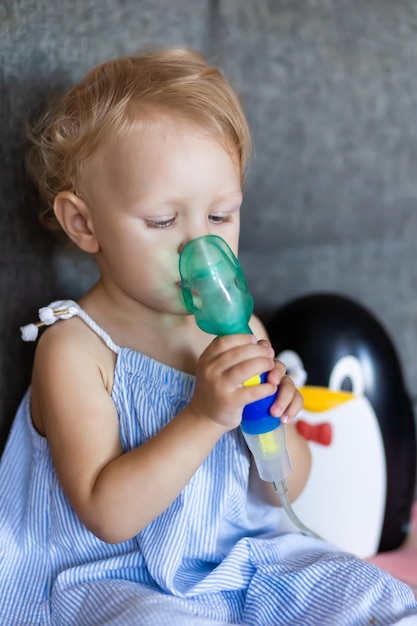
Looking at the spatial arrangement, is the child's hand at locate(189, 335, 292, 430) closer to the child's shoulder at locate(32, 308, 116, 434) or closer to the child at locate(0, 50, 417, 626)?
the child at locate(0, 50, 417, 626)

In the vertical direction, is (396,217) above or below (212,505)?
above

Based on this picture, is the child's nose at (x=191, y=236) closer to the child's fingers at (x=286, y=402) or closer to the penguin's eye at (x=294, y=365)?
the child's fingers at (x=286, y=402)

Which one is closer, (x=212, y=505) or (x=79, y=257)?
(x=212, y=505)

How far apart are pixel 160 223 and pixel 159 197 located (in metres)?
0.03

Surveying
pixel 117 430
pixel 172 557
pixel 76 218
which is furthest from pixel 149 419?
pixel 76 218

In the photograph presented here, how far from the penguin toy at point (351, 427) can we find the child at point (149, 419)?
13 centimetres

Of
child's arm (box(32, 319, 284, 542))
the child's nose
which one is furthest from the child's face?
child's arm (box(32, 319, 284, 542))

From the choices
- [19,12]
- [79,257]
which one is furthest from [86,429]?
[19,12]

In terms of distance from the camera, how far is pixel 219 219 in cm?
103

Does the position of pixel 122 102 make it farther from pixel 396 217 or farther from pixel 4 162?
pixel 396 217

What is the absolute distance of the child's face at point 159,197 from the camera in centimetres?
97

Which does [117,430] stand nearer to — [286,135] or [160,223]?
[160,223]

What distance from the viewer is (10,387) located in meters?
1.18

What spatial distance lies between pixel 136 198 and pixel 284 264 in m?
0.56
